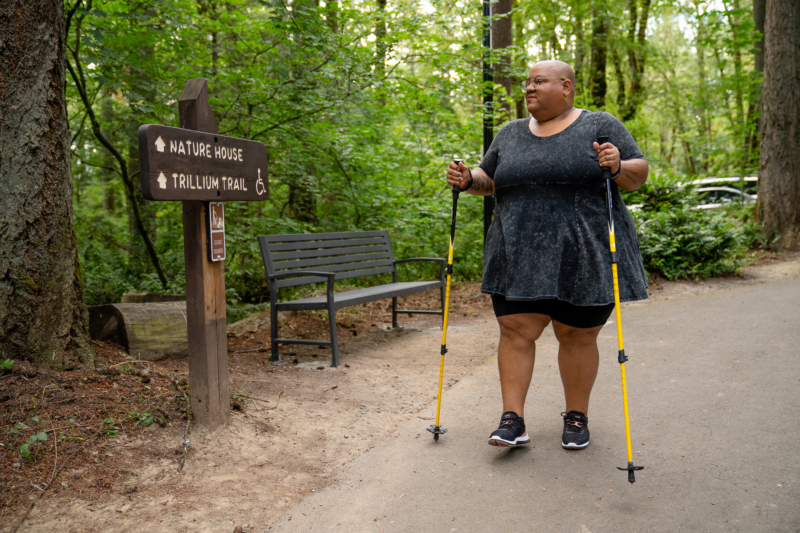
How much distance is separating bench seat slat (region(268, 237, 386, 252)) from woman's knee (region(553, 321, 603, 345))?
3.40 metres

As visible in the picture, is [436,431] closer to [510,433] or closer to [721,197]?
[510,433]

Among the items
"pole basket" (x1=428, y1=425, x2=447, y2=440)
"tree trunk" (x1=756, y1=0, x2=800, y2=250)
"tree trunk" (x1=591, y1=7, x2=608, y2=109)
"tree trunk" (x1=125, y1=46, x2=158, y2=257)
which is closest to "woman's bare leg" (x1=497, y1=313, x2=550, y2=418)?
"pole basket" (x1=428, y1=425, x2=447, y2=440)

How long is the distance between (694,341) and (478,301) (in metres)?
3.39

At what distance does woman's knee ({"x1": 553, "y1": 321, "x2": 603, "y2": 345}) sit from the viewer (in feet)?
10.7

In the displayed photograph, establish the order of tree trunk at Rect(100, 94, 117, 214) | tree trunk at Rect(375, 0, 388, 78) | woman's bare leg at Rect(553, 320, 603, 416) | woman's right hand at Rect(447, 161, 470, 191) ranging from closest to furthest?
woman's bare leg at Rect(553, 320, 603, 416) → woman's right hand at Rect(447, 161, 470, 191) → tree trunk at Rect(375, 0, 388, 78) → tree trunk at Rect(100, 94, 117, 214)

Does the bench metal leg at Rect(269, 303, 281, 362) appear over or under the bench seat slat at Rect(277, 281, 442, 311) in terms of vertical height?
under

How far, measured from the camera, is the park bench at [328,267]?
5.55 m

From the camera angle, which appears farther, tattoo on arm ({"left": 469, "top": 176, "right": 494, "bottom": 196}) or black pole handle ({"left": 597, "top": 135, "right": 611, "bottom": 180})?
tattoo on arm ({"left": 469, "top": 176, "right": 494, "bottom": 196})

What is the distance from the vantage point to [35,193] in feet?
12.2

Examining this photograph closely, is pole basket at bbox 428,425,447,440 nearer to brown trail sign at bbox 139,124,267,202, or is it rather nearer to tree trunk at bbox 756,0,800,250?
brown trail sign at bbox 139,124,267,202

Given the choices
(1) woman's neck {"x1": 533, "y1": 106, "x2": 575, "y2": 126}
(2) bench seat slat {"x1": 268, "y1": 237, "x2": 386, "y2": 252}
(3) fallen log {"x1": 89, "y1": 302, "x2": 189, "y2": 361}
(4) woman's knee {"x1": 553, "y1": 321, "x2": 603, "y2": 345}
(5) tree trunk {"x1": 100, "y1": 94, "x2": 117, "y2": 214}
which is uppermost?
(5) tree trunk {"x1": 100, "y1": 94, "x2": 117, "y2": 214}

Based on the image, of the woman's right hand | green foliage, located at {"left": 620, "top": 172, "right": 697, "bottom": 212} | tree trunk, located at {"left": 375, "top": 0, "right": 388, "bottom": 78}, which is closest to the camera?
the woman's right hand

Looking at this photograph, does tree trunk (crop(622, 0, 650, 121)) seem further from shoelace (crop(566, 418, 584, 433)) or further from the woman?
shoelace (crop(566, 418, 584, 433))

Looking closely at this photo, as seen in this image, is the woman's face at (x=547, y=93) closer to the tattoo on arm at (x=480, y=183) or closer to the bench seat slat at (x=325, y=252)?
the tattoo on arm at (x=480, y=183)
